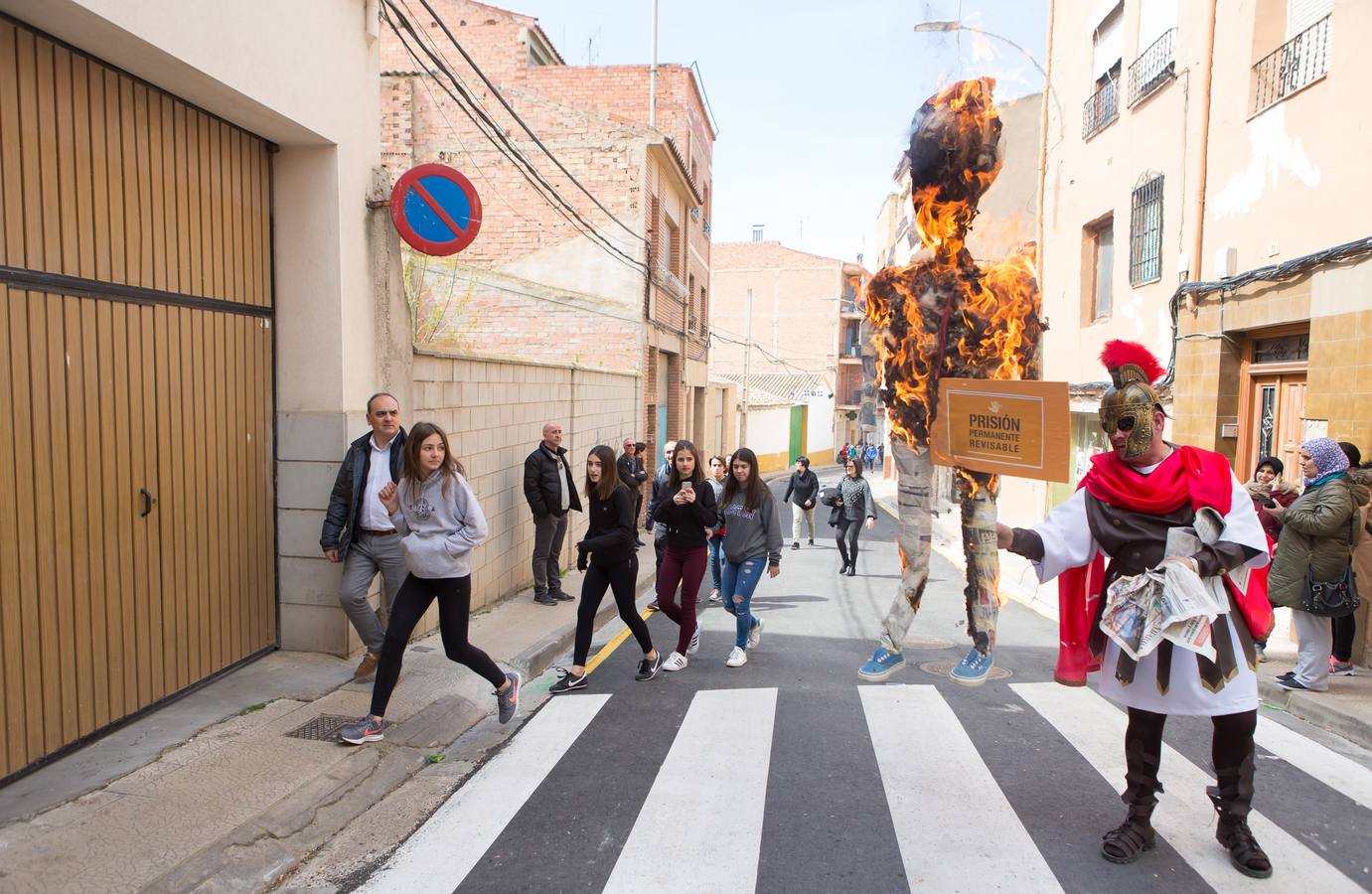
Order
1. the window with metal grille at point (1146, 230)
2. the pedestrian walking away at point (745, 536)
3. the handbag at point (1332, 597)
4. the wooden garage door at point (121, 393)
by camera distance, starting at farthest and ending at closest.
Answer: the window with metal grille at point (1146, 230) → the pedestrian walking away at point (745, 536) → the handbag at point (1332, 597) → the wooden garage door at point (121, 393)

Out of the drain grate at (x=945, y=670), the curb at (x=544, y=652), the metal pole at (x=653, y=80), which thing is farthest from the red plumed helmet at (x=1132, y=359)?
the metal pole at (x=653, y=80)

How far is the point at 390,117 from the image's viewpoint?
16469mm

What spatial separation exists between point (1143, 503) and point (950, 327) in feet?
5.80

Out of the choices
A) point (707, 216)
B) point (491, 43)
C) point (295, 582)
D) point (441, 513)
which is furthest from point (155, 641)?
point (707, 216)

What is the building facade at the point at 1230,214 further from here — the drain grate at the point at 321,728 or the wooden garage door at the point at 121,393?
the wooden garage door at the point at 121,393

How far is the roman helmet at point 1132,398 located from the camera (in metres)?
3.59

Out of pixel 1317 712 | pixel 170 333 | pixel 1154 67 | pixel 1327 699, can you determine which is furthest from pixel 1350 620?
pixel 1154 67

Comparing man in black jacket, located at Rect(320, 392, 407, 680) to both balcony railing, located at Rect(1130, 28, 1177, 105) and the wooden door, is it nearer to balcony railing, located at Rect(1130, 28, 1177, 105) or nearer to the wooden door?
the wooden door

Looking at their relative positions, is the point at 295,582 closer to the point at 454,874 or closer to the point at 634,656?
the point at 634,656

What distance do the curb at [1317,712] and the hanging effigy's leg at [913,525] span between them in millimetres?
2144

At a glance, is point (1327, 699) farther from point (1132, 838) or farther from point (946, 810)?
point (946, 810)

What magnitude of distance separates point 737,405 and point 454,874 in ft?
111

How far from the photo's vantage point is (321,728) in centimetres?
484

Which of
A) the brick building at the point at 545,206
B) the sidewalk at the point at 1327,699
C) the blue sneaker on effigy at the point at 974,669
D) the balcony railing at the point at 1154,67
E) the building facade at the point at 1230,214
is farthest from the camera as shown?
the brick building at the point at 545,206
